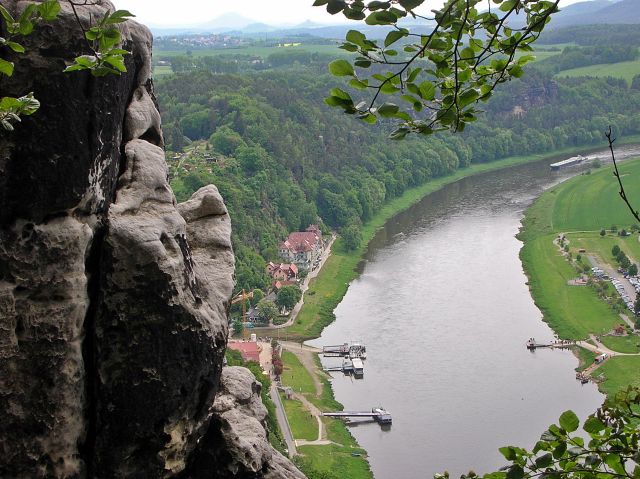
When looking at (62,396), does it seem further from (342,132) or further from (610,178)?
(342,132)

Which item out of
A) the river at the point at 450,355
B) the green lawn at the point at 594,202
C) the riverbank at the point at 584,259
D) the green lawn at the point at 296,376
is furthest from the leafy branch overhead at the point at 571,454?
the green lawn at the point at 594,202

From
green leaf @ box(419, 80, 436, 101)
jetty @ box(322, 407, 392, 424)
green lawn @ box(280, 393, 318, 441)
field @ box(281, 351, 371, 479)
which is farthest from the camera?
green lawn @ box(280, 393, 318, 441)

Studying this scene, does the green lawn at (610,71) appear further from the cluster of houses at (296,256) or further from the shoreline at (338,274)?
the cluster of houses at (296,256)

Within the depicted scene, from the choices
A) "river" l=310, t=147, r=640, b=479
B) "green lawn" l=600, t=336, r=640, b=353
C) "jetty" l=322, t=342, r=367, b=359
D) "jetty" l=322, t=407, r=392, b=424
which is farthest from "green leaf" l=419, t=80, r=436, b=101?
"green lawn" l=600, t=336, r=640, b=353

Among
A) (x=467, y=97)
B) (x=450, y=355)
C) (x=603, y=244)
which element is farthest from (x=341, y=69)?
(x=603, y=244)

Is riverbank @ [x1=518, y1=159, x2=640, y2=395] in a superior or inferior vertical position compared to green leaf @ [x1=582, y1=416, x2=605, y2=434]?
inferior

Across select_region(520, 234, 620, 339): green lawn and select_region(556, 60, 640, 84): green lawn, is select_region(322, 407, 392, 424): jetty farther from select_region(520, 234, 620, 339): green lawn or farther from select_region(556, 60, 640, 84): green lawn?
select_region(556, 60, 640, 84): green lawn

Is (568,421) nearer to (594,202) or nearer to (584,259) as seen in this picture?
(584,259)
